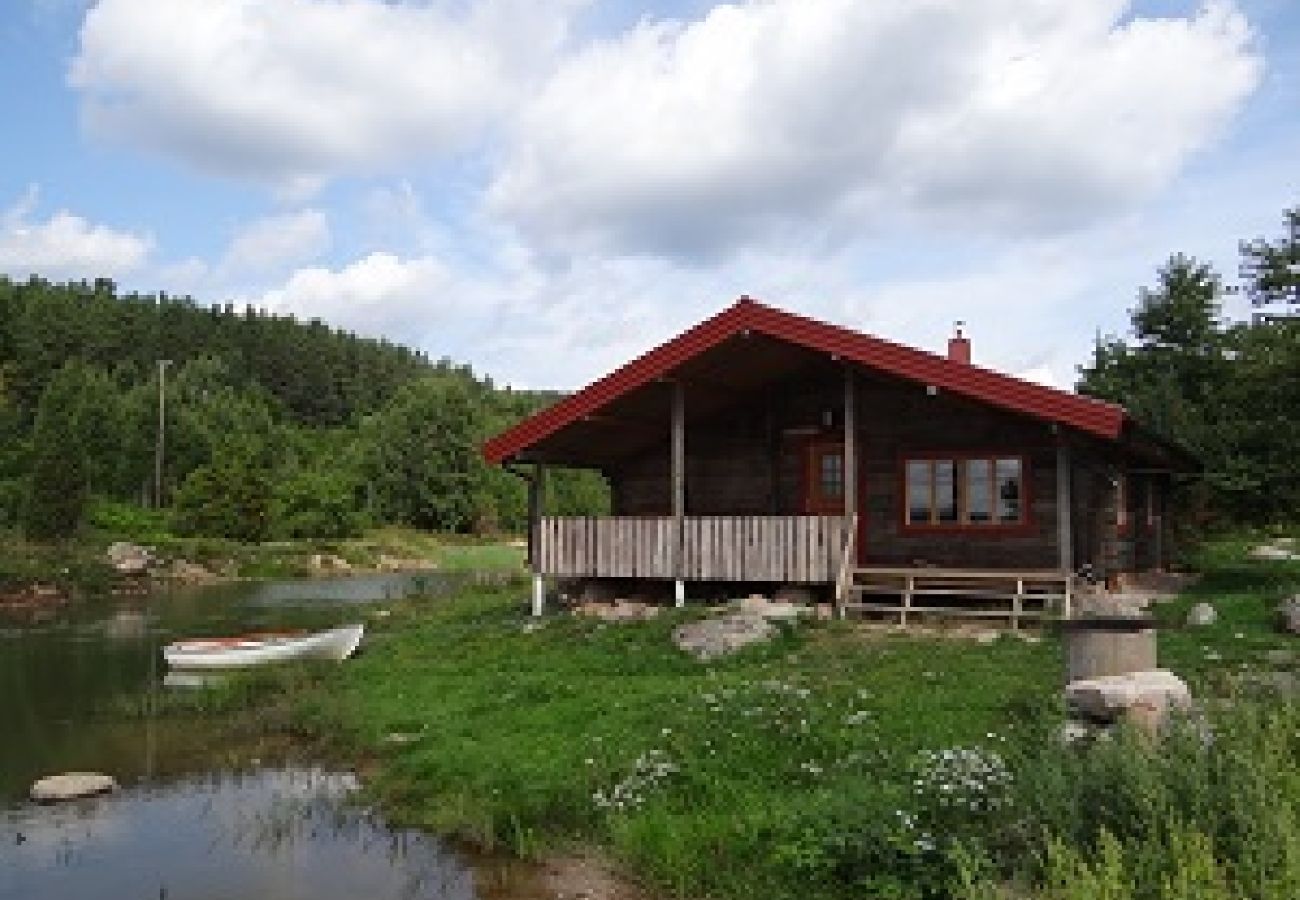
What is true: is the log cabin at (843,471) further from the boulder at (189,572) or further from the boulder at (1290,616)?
the boulder at (189,572)

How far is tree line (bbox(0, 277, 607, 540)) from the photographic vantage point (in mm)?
59938

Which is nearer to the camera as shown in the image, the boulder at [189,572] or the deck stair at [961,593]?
the deck stair at [961,593]

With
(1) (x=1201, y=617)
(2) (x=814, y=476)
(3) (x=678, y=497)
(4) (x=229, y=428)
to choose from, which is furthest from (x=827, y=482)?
(4) (x=229, y=428)

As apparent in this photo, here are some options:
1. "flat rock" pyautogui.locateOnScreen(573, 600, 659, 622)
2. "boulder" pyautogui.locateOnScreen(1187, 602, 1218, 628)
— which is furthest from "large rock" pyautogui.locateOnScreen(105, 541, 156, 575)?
"boulder" pyautogui.locateOnScreen(1187, 602, 1218, 628)

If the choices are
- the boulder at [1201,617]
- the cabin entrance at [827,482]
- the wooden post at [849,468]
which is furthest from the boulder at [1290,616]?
the cabin entrance at [827,482]

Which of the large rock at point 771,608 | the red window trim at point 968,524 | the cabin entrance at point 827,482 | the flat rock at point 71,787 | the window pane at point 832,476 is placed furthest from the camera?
the window pane at point 832,476

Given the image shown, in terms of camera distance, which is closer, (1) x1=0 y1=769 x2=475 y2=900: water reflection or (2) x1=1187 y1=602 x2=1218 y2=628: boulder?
(1) x1=0 y1=769 x2=475 y2=900: water reflection

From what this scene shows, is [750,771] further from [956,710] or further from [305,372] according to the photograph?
[305,372]

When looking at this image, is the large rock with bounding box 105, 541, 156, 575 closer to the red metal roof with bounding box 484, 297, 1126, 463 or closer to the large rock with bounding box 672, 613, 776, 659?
the red metal roof with bounding box 484, 297, 1126, 463

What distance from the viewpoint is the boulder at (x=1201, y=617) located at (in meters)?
16.4

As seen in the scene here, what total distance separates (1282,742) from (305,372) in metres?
138

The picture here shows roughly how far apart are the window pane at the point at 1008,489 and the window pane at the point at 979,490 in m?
0.15

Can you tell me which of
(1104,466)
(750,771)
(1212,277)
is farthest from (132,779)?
(1212,277)

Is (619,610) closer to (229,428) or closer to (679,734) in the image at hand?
(679,734)
